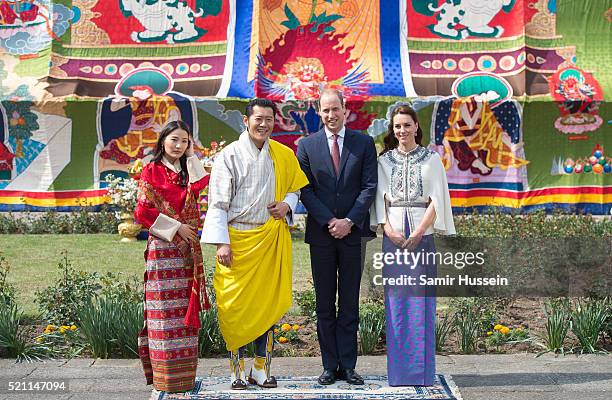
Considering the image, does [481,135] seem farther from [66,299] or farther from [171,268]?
[171,268]

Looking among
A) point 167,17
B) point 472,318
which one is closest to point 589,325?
point 472,318

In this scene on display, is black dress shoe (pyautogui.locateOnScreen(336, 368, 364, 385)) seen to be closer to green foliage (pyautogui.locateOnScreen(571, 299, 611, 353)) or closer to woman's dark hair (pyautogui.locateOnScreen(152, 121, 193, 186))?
woman's dark hair (pyautogui.locateOnScreen(152, 121, 193, 186))

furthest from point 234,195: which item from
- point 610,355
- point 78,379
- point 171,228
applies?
point 610,355

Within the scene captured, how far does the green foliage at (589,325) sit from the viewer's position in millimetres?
5793

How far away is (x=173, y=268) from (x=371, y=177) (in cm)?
125

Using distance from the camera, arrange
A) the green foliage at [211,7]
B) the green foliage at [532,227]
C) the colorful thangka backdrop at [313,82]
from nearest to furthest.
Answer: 1. the green foliage at [532,227]
2. the colorful thangka backdrop at [313,82]
3. the green foliage at [211,7]

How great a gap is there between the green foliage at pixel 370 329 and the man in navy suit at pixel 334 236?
70cm

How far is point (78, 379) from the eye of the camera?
529 cm

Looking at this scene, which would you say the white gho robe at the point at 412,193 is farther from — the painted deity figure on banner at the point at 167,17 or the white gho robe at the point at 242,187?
the painted deity figure on banner at the point at 167,17

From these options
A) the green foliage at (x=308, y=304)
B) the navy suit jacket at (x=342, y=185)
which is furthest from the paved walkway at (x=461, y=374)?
the navy suit jacket at (x=342, y=185)

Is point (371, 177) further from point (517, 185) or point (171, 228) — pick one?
point (517, 185)

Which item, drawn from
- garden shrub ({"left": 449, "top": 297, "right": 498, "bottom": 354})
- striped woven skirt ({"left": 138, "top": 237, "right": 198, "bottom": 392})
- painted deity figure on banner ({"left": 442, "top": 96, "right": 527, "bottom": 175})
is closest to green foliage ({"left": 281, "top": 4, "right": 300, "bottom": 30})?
painted deity figure on banner ({"left": 442, "top": 96, "right": 527, "bottom": 175})

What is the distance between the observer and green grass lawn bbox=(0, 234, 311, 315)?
8727 millimetres

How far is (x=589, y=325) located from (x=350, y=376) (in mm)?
1725
